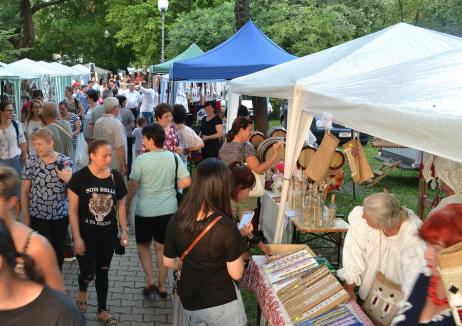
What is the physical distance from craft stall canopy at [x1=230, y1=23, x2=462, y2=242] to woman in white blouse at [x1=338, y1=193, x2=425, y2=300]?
22.1 inches

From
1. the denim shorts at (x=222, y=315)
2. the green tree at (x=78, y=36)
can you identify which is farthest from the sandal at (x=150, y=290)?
the green tree at (x=78, y=36)

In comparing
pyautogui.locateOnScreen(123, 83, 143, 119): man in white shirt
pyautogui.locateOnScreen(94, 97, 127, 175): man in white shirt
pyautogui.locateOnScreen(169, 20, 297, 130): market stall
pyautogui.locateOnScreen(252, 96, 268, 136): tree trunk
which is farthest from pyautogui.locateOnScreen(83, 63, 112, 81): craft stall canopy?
pyautogui.locateOnScreen(94, 97, 127, 175): man in white shirt

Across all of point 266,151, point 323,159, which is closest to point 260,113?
point 266,151

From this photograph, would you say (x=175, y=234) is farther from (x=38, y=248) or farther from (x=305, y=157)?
(x=305, y=157)

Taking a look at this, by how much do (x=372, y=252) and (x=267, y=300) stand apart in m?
0.81

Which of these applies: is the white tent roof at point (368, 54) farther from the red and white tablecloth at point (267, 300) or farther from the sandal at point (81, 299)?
the sandal at point (81, 299)

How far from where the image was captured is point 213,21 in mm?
17938

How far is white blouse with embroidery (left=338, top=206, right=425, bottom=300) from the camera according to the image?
10.9 ft

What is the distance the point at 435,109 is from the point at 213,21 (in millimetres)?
16226

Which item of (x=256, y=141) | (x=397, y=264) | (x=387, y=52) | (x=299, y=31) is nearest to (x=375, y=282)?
(x=397, y=264)

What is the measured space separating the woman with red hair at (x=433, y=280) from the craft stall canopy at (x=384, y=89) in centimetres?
59

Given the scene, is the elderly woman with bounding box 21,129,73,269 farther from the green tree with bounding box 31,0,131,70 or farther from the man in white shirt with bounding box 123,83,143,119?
the green tree with bounding box 31,0,131,70

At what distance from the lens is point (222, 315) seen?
2.93 m

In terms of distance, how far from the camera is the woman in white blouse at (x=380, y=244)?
3.23 metres
